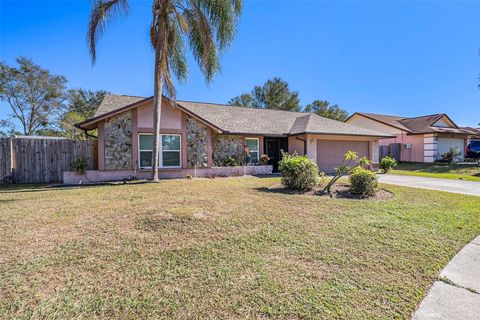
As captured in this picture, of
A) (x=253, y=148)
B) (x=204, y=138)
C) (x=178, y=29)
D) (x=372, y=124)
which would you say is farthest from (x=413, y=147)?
(x=178, y=29)

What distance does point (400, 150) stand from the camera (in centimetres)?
2433

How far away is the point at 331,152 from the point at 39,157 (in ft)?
56.0

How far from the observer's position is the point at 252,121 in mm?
16938

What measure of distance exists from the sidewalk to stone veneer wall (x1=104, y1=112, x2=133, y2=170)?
11936mm

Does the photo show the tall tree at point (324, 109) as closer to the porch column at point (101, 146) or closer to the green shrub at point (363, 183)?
the green shrub at point (363, 183)

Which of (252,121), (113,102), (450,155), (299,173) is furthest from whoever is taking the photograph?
(450,155)

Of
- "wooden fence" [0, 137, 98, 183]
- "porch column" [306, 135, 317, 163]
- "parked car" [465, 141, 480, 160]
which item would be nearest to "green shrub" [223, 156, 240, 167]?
"porch column" [306, 135, 317, 163]

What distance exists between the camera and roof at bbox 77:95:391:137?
14689 mm

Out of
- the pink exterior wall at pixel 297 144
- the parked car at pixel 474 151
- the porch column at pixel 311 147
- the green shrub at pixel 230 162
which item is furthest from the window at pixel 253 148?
the parked car at pixel 474 151

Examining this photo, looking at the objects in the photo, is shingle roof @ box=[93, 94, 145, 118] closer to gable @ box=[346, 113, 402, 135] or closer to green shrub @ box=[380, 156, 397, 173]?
green shrub @ box=[380, 156, 397, 173]

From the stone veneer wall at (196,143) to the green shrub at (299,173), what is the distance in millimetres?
5848

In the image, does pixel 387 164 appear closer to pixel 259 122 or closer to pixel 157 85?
pixel 259 122

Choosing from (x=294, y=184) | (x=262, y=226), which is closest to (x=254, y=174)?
(x=294, y=184)

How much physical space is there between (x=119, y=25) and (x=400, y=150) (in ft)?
87.9
